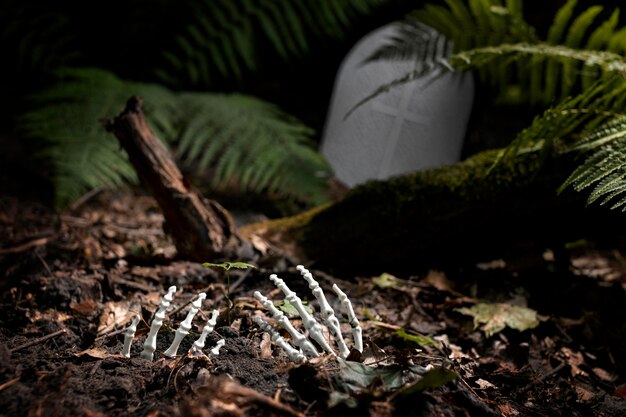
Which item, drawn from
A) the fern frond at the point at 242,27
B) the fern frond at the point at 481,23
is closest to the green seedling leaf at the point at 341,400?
the fern frond at the point at 481,23

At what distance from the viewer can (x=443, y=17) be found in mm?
2447

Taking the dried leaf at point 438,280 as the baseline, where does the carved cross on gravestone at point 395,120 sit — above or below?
above

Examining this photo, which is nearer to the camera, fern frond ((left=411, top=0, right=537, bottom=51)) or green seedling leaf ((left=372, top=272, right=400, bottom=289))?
green seedling leaf ((left=372, top=272, right=400, bottom=289))

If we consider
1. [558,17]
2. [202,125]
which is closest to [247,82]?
[202,125]

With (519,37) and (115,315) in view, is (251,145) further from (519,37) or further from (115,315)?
(115,315)

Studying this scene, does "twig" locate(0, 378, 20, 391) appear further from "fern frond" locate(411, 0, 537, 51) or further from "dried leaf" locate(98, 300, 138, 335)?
"fern frond" locate(411, 0, 537, 51)

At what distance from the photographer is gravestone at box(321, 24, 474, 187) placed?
3.21 m

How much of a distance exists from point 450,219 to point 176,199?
39.9 inches

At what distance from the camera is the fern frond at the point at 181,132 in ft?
9.30

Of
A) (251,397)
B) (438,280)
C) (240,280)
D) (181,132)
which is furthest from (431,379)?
(181,132)

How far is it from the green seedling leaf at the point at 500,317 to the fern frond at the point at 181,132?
49.3 inches

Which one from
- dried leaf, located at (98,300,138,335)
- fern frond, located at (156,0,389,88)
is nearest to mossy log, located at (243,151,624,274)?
dried leaf, located at (98,300,138,335)

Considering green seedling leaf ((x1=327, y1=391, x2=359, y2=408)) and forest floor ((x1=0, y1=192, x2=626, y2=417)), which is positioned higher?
green seedling leaf ((x1=327, y1=391, x2=359, y2=408))

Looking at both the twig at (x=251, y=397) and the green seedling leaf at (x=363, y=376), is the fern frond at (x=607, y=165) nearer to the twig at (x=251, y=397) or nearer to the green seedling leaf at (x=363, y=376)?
the green seedling leaf at (x=363, y=376)
